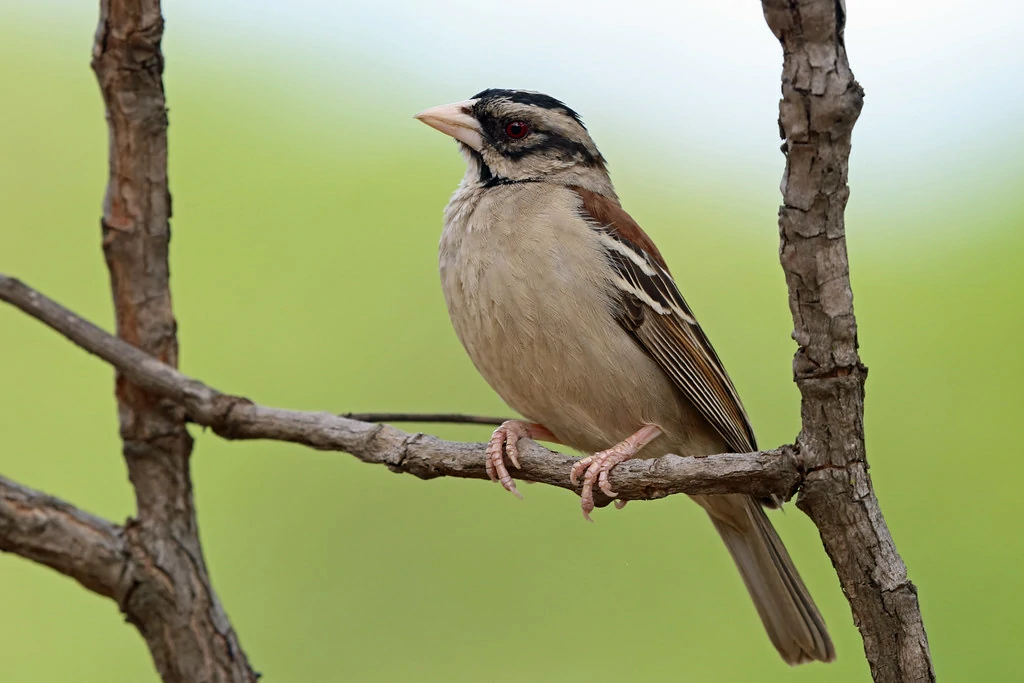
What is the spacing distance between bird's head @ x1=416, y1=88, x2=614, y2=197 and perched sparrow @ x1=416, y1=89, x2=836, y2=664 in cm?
3

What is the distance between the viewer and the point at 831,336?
2.18 m

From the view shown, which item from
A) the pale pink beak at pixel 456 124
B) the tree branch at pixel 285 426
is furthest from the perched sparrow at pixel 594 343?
the tree branch at pixel 285 426

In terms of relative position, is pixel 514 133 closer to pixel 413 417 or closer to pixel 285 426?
pixel 413 417

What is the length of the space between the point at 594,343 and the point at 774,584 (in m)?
1.21

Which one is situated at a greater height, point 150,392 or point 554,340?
point 554,340

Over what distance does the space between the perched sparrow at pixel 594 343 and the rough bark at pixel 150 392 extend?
99 centimetres

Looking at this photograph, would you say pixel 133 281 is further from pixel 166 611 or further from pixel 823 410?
pixel 823 410

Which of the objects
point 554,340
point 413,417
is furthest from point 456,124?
point 413,417

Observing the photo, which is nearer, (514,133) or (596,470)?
(596,470)

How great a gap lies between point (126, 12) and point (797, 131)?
198cm

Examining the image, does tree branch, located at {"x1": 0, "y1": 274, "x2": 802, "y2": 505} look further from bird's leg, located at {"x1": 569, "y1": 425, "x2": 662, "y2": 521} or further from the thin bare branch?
the thin bare branch

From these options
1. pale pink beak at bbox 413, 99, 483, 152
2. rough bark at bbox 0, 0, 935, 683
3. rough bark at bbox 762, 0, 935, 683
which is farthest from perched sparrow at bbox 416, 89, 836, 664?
rough bark at bbox 762, 0, 935, 683

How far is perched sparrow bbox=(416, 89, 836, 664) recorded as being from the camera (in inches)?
135

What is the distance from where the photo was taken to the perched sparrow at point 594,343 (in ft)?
11.2
